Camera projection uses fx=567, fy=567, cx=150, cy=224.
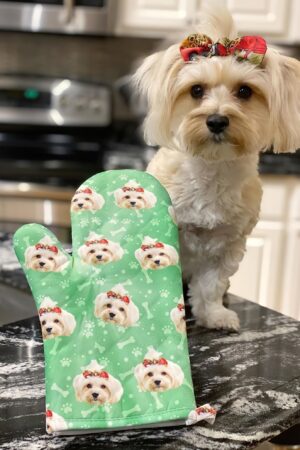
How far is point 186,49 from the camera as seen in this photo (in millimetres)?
930

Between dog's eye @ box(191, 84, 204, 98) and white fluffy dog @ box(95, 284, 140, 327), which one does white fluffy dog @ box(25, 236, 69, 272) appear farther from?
dog's eye @ box(191, 84, 204, 98)

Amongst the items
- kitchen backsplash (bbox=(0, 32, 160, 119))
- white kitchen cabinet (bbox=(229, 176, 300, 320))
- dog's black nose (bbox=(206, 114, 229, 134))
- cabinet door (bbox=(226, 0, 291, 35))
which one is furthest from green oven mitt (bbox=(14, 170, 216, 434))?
→ kitchen backsplash (bbox=(0, 32, 160, 119))

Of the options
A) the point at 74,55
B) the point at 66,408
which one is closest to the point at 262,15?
the point at 74,55

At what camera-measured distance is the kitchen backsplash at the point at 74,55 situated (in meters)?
2.74

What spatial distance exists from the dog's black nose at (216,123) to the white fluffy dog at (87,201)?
24 centimetres

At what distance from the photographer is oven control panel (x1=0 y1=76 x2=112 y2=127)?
8.17ft

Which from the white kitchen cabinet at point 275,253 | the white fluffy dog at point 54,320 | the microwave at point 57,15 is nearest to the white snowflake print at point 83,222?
the white fluffy dog at point 54,320

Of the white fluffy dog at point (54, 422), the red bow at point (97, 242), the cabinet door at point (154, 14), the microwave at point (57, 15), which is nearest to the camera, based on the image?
the white fluffy dog at point (54, 422)

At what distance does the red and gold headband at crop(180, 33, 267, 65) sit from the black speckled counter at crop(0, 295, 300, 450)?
47 cm

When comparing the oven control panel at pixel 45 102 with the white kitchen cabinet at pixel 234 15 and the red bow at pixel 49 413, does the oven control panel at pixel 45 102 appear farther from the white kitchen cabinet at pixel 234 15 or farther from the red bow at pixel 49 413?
the red bow at pixel 49 413

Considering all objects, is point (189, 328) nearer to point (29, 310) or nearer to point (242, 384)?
point (242, 384)

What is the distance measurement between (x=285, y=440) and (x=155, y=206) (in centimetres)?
40

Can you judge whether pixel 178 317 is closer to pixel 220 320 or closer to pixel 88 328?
pixel 88 328

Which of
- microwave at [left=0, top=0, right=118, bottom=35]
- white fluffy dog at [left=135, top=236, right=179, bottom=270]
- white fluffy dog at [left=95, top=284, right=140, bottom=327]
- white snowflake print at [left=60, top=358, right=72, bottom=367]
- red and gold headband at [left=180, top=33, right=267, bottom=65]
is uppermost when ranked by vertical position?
microwave at [left=0, top=0, right=118, bottom=35]
